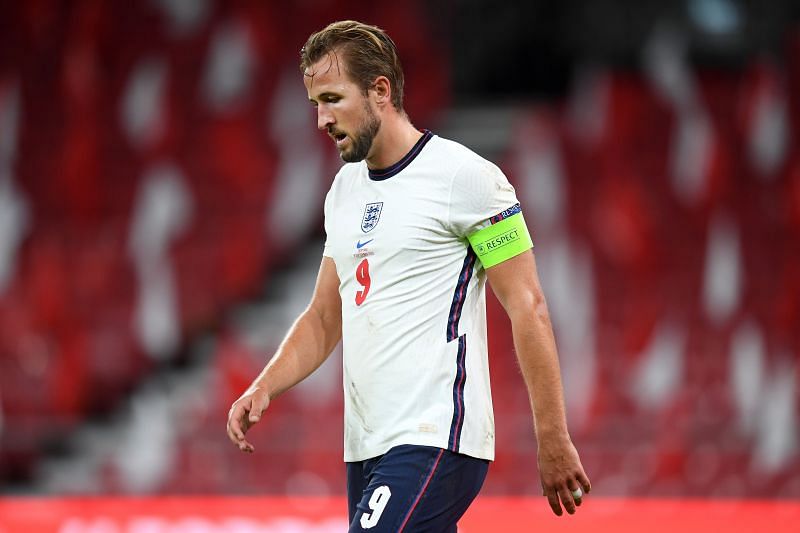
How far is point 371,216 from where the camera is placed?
2713 millimetres

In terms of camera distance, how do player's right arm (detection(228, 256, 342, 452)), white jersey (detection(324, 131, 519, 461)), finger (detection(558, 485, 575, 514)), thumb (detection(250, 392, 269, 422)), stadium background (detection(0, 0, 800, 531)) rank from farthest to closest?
1. stadium background (detection(0, 0, 800, 531))
2. player's right arm (detection(228, 256, 342, 452))
3. thumb (detection(250, 392, 269, 422))
4. white jersey (detection(324, 131, 519, 461))
5. finger (detection(558, 485, 575, 514))

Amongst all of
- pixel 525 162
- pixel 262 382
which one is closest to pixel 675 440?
pixel 525 162

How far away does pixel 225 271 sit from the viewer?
8.91m

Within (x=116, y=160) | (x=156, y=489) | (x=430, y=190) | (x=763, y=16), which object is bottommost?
(x=156, y=489)

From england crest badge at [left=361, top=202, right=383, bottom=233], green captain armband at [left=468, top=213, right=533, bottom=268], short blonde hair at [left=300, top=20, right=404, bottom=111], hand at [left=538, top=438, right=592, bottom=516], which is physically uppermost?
short blonde hair at [left=300, top=20, right=404, bottom=111]

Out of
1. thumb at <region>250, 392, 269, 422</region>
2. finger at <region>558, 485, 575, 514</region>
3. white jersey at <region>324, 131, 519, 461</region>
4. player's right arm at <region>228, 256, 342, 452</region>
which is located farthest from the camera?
player's right arm at <region>228, 256, 342, 452</region>

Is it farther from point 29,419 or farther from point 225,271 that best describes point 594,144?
point 29,419

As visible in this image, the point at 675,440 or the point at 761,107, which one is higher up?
the point at 761,107

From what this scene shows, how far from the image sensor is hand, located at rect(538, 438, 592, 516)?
249cm

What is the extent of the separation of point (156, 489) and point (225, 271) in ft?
5.28

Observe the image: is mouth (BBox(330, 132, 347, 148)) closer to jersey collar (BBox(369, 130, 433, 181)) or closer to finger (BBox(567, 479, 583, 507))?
jersey collar (BBox(369, 130, 433, 181))

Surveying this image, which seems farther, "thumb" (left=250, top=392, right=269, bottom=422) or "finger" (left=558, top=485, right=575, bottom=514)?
"thumb" (left=250, top=392, right=269, bottom=422)

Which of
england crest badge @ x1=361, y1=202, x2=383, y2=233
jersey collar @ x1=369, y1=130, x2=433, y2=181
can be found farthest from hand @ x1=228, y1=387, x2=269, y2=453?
jersey collar @ x1=369, y1=130, x2=433, y2=181

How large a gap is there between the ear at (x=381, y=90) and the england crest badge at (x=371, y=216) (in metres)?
0.20
